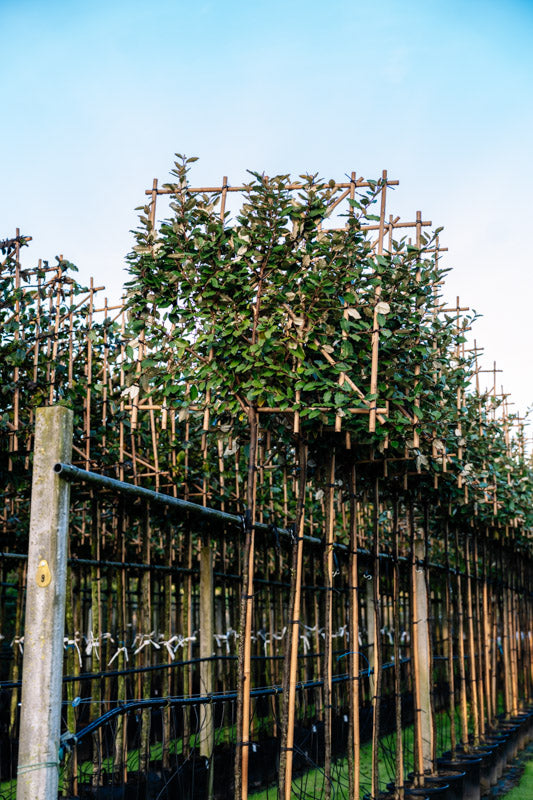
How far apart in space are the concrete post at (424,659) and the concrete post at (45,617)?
13.6 ft

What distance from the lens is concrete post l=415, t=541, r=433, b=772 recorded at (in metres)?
6.80

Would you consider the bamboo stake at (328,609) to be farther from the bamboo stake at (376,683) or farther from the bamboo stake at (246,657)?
the bamboo stake at (246,657)

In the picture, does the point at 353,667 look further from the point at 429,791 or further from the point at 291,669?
the point at 429,791

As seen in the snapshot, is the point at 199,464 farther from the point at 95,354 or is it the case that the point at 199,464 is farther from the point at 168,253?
the point at 168,253

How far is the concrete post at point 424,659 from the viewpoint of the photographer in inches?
268

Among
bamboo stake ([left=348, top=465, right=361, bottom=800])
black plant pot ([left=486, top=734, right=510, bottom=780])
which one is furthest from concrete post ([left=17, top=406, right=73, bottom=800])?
black plant pot ([left=486, top=734, right=510, bottom=780])

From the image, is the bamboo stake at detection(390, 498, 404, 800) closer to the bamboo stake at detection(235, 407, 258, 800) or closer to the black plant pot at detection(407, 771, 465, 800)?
the black plant pot at detection(407, 771, 465, 800)

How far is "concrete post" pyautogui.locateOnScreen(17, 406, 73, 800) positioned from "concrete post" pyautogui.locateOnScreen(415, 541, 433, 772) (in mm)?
4149

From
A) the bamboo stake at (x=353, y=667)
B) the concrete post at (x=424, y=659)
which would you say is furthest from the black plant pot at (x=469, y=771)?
the bamboo stake at (x=353, y=667)

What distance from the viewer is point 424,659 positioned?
23.5 ft

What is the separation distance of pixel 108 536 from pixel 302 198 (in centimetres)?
774

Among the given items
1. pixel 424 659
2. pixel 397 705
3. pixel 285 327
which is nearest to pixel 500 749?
pixel 424 659

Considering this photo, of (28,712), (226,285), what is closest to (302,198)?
(226,285)

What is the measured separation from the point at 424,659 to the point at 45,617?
473cm
